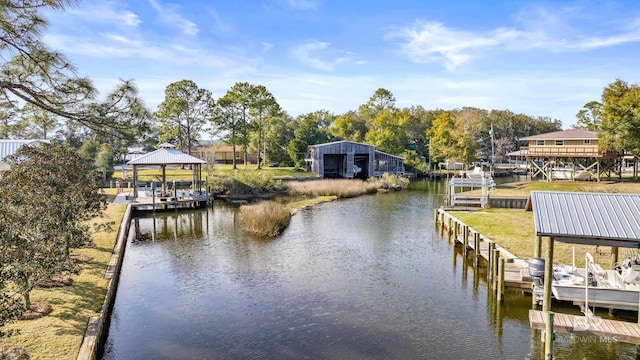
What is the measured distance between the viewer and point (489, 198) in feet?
98.4

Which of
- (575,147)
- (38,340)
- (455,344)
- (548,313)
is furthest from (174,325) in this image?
(575,147)

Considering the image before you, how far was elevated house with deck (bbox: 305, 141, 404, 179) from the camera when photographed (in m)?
54.9

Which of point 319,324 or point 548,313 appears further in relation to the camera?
point 319,324

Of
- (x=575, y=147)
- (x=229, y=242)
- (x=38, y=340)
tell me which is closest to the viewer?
(x=38, y=340)

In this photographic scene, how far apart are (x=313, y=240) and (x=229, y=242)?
414 cm

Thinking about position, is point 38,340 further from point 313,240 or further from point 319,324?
point 313,240

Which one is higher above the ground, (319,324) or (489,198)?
(489,198)

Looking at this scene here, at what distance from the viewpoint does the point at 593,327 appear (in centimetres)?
982

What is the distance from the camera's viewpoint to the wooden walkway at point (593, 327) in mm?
9531

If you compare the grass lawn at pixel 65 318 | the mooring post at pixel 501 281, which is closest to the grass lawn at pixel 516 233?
the mooring post at pixel 501 281

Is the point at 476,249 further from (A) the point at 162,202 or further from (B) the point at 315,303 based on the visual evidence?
(A) the point at 162,202

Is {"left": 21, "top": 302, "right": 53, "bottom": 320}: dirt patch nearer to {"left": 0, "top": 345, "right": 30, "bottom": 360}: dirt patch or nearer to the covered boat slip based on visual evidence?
{"left": 0, "top": 345, "right": 30, "bottom": 360}: dirt patch

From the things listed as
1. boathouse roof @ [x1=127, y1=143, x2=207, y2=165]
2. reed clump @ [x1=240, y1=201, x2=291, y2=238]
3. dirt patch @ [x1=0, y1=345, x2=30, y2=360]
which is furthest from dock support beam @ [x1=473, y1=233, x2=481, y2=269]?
boathouse roof @ [x1=127, y1=143, x2=207, y2=165]

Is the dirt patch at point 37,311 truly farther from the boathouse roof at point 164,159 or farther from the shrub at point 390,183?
the shrub at point 390,183
